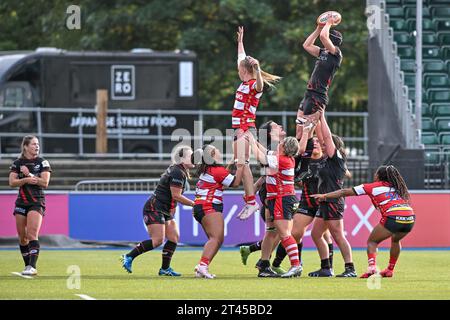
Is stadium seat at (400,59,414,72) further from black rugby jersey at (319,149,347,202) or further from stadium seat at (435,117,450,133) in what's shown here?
black rugby jersey at (319,149,347,202)

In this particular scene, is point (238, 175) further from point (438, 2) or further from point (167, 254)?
point (438, 2)

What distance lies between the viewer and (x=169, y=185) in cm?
1667

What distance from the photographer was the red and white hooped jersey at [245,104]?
16.5 meters

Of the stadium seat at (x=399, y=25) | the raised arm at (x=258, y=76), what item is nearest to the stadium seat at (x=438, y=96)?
the stadium seat at (x=399, y=25)

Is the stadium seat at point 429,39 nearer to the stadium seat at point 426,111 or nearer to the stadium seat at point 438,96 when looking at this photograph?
the stadium seat at point 438,96

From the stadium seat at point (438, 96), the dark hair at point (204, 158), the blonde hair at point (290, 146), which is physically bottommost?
the dark hair at point (204, 158)

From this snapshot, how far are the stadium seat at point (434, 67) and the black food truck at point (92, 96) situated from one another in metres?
6.45

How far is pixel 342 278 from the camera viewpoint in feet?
52.6

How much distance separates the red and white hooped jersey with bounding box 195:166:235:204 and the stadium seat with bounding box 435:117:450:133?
13.4 m

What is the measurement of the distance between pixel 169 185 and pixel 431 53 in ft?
50.9

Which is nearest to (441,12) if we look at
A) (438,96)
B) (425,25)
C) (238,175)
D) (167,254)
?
(425,25)

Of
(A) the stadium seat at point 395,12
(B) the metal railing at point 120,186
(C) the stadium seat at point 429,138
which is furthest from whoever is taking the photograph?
(A) the stadium seat at point 395,12

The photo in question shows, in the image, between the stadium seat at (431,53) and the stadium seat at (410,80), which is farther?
the stadium seat at (431,53)

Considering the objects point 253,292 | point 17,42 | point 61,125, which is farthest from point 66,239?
point 17,42
